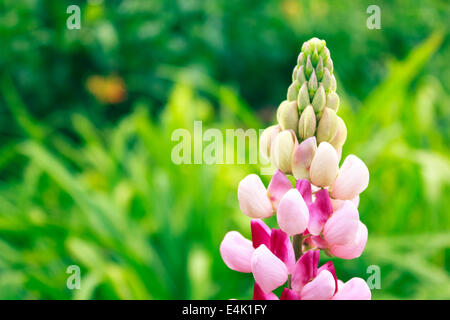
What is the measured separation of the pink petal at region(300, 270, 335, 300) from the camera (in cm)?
48

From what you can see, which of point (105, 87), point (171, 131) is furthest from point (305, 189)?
point (105, 87)

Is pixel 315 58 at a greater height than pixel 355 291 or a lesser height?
greater

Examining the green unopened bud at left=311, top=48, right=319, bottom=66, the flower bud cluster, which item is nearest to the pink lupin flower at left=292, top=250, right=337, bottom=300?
the flower bud cluster

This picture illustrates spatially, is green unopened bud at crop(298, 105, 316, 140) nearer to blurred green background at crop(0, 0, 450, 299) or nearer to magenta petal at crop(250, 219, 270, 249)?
magenta petal at crop(250, 219, 270, 249)

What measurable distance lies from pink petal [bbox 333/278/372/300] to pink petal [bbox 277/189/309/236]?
9cm

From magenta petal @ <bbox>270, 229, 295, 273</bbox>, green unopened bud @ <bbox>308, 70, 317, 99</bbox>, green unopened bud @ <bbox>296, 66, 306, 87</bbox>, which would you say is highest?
green unopened bud @ <bbox>296, 66, 306, 87</bbox>

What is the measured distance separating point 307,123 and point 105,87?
→ 6.12 feet

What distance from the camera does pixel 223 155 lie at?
1562 mm

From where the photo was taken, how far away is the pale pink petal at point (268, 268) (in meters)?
0.48

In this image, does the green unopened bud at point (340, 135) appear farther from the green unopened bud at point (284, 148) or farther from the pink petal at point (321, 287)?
the pink petal at point (321, 287)

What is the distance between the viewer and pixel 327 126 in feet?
1.70

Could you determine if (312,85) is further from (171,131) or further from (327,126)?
(171,131)
